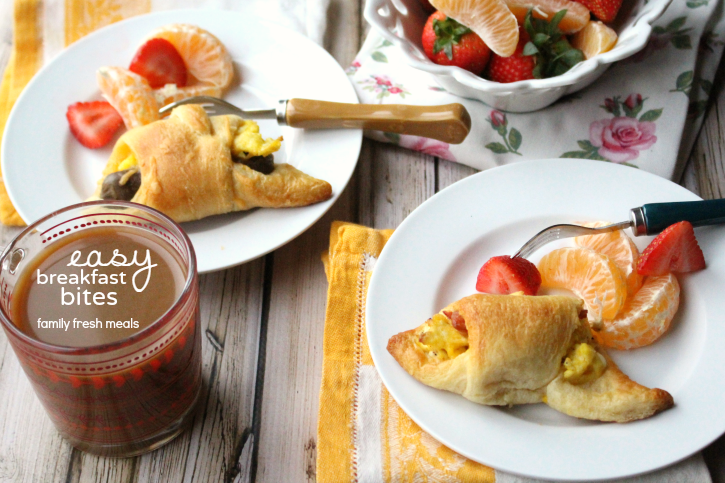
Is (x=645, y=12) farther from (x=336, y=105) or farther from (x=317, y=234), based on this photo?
(x=317, y=234)

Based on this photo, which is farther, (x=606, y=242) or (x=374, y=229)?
(x=374, y=229)

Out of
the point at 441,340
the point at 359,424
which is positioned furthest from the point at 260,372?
the point at 441,340

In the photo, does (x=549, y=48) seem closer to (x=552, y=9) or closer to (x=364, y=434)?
(x=552, y=9)

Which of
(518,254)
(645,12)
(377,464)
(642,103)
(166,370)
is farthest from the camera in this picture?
(642,103)

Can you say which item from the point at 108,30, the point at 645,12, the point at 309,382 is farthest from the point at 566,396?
the point at 108,30

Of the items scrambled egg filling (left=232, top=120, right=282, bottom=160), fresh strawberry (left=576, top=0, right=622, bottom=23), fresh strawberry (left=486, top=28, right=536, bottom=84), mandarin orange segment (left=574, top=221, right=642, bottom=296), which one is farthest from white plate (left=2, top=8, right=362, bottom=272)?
fresh strawberry (left=576, top=0, right=622, bottom=23)

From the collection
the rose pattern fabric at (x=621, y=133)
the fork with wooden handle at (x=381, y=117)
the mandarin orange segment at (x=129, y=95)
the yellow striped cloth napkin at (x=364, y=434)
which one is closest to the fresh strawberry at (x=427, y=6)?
the fork with wooden handle at (x=381, y=117)
